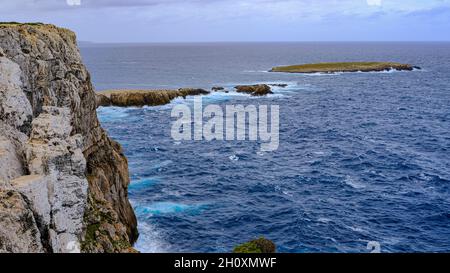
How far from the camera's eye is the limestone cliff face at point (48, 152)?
1883cm

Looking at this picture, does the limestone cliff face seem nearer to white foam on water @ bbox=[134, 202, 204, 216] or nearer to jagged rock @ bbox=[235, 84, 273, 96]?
white foam on water @ bbox=[134, 202, 204, 216]

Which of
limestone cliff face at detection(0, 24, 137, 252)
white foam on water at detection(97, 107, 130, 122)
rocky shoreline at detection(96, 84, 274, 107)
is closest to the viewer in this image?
limestone cliff face at detection(0, 24, 137, 252)

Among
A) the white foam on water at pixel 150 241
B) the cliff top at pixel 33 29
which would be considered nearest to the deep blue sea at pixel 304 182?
the white foam on water at pixel 150 241

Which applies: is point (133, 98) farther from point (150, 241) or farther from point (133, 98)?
point (150, 241)

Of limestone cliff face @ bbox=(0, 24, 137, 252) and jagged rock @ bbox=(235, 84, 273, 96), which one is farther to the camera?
jagged rock @ bbox=(235, 84, 273, 96)

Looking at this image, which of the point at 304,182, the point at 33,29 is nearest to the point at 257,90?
the point at 304,182

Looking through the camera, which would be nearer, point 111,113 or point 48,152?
point 48,152

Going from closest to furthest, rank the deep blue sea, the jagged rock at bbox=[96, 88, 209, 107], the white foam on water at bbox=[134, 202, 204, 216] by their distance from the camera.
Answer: the deep blue sea
the white foam on water at bbox=[134, 202, 204, 216]
the jagged rock at bbox=[96, 88, 209, 107]

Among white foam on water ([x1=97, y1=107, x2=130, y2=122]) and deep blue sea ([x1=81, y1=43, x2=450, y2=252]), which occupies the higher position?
white foam on water ([x1=97, y1=107, x2=130, y2=122])

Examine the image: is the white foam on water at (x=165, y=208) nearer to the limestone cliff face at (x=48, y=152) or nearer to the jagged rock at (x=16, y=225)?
the limestone cliff face at (x=48, y=152)

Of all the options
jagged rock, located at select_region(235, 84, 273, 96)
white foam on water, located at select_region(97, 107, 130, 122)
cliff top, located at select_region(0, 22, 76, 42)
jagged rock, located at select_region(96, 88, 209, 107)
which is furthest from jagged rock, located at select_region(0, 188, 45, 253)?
jagged rock, located at select_region(235, 84, 273, 96)

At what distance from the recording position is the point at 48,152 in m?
21.8

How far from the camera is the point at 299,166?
65.2 m

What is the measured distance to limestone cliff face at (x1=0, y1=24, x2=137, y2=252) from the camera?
1883 cm
